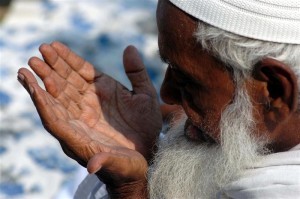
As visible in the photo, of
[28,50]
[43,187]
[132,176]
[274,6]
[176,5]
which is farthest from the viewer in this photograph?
[28,50]

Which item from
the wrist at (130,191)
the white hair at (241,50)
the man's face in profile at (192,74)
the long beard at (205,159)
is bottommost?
the wrist at (130,191)

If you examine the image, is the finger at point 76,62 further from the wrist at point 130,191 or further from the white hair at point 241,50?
the white hair at point 241,50

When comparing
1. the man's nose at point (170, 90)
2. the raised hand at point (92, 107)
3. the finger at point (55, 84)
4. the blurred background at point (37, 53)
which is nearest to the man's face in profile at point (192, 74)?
the man's nose at point (170, 90)

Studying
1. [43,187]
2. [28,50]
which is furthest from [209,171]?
[28,50]

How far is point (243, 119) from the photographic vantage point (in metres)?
2.00

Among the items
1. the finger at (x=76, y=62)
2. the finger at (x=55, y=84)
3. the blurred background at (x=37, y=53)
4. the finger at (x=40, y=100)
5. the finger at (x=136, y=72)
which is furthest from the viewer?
the blurred background at (x=37, y=53)

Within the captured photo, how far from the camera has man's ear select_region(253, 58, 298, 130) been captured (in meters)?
1.83

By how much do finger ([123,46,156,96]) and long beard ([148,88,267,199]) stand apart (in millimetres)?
227

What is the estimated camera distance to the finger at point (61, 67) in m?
2.33

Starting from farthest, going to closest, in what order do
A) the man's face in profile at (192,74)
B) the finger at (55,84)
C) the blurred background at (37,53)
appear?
the blurred background at (37,53), the finger at (55,84), the man's face in profile at (192,74)

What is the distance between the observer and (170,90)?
213 centimetres

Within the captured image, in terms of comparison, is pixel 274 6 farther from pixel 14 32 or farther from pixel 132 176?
pixel 14 32

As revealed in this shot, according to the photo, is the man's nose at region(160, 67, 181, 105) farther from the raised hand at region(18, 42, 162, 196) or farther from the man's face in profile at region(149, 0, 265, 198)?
the raised hand at region(18, 42, 162, 196)

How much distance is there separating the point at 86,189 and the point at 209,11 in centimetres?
92
